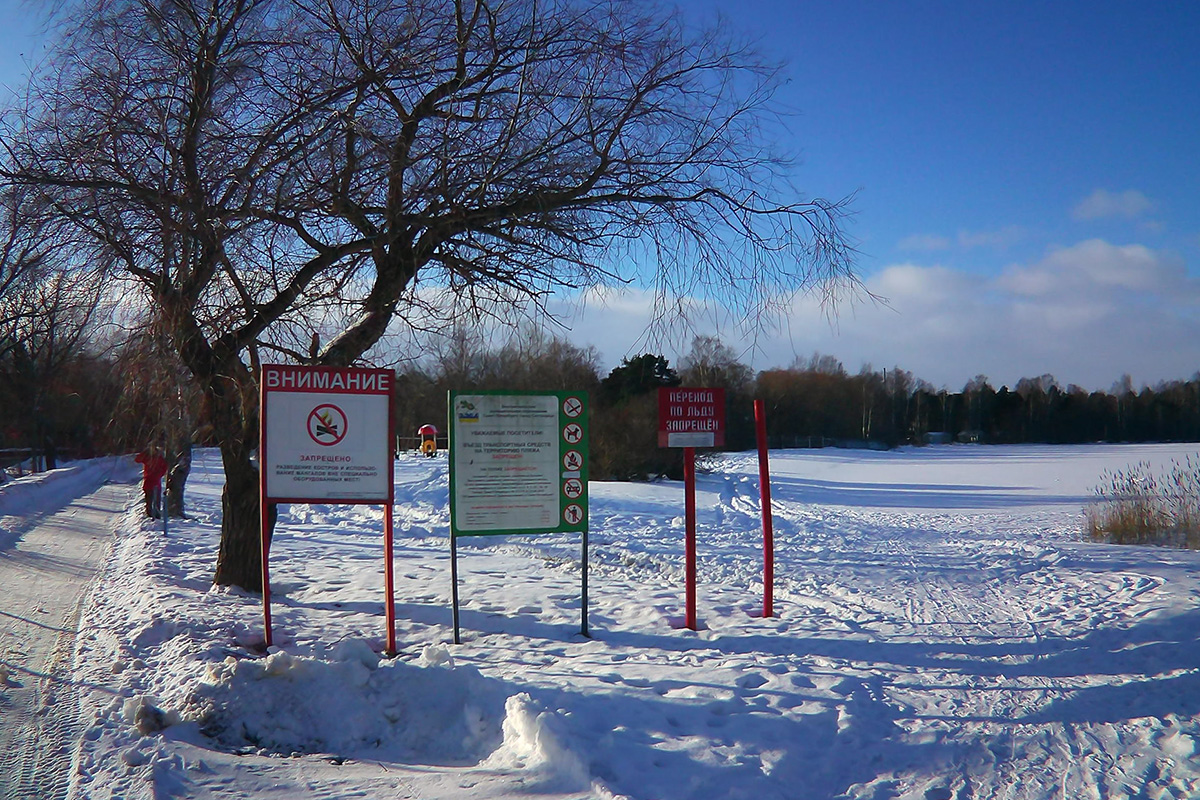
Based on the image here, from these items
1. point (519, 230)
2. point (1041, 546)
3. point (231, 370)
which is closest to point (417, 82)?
point (519, 230)

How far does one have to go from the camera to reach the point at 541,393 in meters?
7.61

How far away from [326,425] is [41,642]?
131 inches

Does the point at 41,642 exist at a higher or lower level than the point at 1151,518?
lower

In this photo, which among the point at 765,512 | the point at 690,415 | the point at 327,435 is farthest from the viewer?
the point at 765,512

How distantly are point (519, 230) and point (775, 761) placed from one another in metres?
5.52

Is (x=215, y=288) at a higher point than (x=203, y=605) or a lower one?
higher

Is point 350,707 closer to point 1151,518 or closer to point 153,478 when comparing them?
point 153,478

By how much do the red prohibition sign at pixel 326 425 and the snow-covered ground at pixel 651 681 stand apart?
1.71 meters

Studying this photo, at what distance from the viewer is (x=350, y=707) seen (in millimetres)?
5586

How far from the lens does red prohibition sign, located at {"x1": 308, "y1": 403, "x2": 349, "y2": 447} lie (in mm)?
7297

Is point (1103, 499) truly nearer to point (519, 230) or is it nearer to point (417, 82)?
point (519, 230)

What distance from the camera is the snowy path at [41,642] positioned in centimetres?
490

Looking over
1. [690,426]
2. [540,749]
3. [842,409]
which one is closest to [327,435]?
[690,426]

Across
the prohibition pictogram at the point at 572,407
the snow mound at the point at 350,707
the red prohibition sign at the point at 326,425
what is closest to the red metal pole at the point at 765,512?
the prohibition pictogram at the point at 572,407
